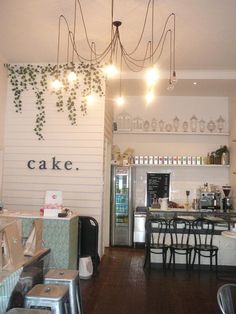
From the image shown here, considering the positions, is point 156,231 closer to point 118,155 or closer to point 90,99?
point 118,155

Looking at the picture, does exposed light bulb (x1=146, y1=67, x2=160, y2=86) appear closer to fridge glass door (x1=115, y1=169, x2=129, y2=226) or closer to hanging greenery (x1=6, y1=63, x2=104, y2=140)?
hanging greenery (x1=6, y1=63, x2=104, y2=140)

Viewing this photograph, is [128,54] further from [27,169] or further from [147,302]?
[147,302]

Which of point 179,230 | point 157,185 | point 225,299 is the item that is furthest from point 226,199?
point 225,299

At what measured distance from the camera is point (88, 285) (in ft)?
15.1

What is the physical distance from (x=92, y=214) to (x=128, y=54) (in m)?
2.92

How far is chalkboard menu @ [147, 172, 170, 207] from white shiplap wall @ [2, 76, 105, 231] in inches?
82.1

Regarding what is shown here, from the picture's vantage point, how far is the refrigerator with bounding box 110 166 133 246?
7.24 meters

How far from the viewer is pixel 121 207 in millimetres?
7285

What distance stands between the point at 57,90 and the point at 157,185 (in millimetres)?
3273

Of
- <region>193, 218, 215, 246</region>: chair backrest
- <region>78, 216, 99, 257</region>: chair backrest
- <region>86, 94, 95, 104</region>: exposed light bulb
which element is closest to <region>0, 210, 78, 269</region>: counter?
<region>78, 216, 99, 257</region>: chair backrest

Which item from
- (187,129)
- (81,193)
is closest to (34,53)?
(81,193)

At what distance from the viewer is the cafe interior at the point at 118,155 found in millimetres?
3977

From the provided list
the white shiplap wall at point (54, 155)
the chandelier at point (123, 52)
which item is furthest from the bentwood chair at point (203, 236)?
the chandelier at point (123, 52)

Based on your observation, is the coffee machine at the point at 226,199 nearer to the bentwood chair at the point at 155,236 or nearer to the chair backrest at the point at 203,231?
the chair backrest at the point at 203,231
